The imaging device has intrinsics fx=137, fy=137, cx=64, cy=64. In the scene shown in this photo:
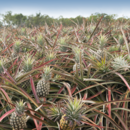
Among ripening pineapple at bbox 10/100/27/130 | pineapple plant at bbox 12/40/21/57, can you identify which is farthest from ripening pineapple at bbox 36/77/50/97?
pineapple plant at bbox 12/40/21/57

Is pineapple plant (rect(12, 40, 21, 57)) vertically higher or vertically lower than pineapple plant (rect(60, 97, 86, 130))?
higher

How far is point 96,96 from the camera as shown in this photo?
40.1 inches

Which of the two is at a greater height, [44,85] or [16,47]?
[16,47]

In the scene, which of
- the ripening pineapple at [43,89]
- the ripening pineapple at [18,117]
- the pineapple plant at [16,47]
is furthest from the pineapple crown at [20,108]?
the pineapple plant at [16,47]

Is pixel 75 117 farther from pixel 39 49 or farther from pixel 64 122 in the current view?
pixel 39 49

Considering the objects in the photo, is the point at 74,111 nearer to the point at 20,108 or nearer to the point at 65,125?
the point at 65,125

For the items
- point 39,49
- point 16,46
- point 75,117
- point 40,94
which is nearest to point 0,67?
point 40,94

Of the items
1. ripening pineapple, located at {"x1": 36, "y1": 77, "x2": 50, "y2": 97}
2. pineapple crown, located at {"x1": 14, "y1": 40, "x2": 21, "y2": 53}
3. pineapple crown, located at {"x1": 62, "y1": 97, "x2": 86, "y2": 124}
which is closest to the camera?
pineapple crown, located at {"x1": 62, "y1": 97, "x2": 86, "y2": 124}

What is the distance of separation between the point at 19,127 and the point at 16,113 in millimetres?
103

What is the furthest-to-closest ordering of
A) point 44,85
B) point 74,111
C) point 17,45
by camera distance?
1. point 17,45
2. point 44,85
3. point 74,111

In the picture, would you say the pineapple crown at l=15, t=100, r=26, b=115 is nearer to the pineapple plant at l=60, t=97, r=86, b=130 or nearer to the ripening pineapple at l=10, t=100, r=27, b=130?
the ripening pineapple at l=10, t=100, r=27, b=130

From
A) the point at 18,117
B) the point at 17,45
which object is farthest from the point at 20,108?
the point at 17,45

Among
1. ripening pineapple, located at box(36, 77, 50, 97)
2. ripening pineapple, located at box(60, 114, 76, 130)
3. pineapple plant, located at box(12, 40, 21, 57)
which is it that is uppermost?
pineapple plant, located at box(12, 40, 21, 57)

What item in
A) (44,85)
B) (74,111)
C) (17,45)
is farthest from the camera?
(17,45)
